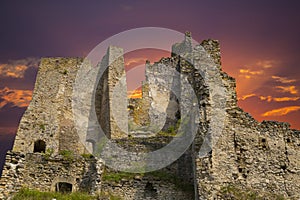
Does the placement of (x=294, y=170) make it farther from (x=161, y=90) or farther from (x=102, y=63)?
(x=102, y=63)

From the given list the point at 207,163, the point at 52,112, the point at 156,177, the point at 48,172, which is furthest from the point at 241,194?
the point at 52,112

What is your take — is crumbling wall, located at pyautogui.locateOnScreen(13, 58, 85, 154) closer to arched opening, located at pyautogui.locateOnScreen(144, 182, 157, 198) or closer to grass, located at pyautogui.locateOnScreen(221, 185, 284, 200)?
arched opening, located at pyautogui.locateOnScreen(144, 182, 157, 198)

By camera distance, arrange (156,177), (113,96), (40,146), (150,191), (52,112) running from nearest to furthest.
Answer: (150,191) → (156,177) → (40,146) → (52,112) → (113,96)

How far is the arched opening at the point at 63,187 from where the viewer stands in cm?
1591

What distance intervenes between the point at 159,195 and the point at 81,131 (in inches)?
417

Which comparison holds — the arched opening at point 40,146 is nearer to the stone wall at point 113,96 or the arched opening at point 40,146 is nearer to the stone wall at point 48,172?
the stone wall at point 113,96

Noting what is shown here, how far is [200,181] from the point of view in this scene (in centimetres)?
1359

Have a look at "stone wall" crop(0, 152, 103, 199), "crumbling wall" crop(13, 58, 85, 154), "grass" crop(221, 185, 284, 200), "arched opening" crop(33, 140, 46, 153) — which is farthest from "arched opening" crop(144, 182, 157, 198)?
"arched opening" crop(33, 140, 46, 153)

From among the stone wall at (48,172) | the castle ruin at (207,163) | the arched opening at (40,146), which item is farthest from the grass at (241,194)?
the arched opening at (40,146)

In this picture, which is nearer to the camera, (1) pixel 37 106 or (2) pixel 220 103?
(2) pixel 220 103

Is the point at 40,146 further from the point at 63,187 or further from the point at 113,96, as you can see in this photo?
the point at 63,187

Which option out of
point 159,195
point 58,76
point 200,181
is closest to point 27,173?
point 159,195

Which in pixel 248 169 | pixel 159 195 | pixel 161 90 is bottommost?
pixel 159 195

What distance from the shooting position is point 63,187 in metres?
16.1
